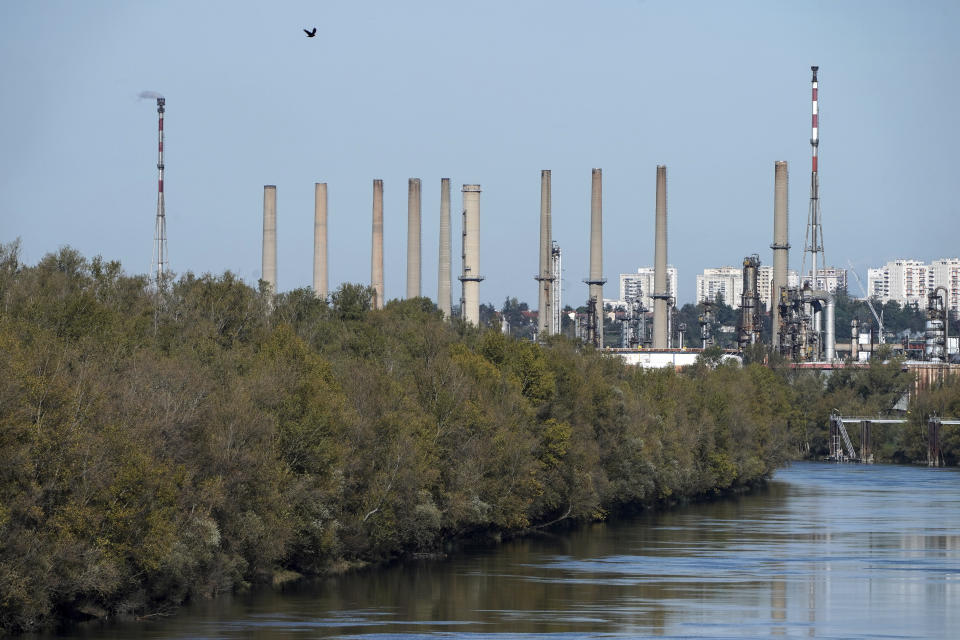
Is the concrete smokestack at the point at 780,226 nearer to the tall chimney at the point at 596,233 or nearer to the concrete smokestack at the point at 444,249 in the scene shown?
the tall chimney at the point at 596,233

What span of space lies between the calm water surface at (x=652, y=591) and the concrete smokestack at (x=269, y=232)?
59.5 meters

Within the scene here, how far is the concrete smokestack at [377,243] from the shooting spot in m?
131

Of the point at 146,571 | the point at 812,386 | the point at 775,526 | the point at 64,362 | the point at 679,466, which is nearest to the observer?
the point at 146,571

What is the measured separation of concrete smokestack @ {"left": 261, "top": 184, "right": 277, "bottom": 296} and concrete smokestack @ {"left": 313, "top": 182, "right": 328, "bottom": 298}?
11.0 feet

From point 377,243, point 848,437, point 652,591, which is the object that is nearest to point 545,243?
point 377,243

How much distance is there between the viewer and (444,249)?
128250 mm

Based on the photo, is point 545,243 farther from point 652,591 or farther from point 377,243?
point 652,591

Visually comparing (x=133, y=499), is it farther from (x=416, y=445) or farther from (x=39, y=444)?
(x=416, y=445)

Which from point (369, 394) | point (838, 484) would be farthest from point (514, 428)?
point (838, 484)

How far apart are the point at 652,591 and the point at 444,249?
79.9 metres

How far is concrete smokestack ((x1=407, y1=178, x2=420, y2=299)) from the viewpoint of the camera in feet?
429

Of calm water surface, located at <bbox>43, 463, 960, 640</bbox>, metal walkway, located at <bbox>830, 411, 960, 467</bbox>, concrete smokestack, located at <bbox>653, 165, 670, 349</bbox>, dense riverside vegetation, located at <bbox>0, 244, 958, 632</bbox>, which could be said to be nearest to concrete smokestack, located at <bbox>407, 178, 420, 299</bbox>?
concrete smokestack, located at <bbox>653, 165, 670, 349</bbox>

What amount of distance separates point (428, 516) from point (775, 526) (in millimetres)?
24332

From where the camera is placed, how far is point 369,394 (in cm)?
5822
